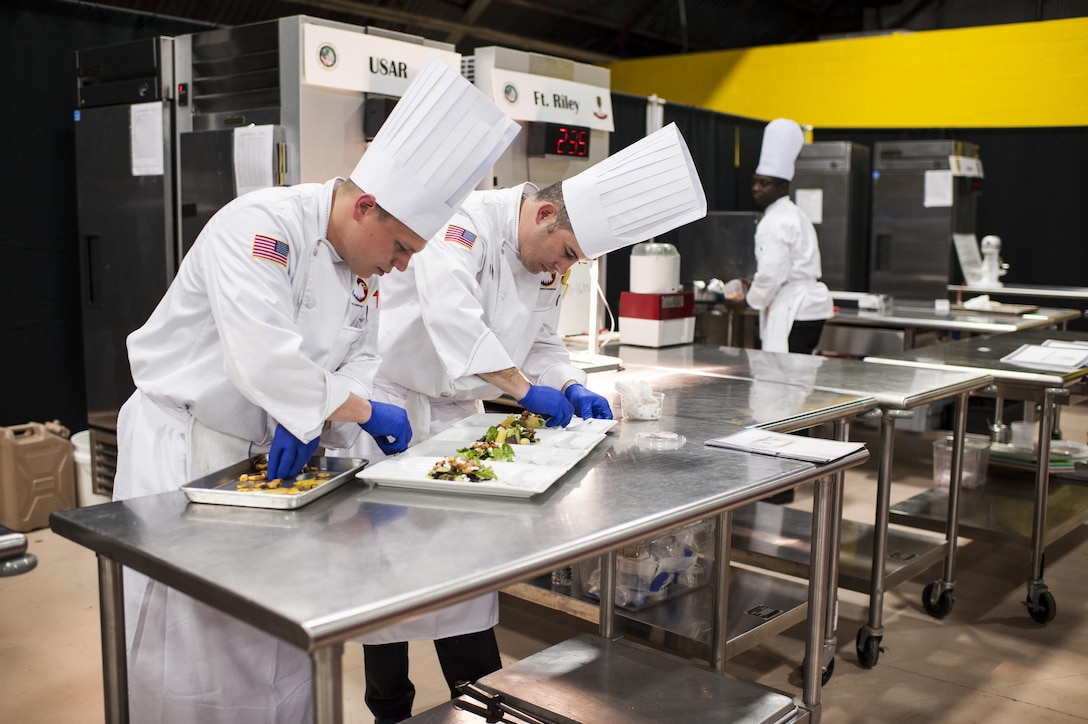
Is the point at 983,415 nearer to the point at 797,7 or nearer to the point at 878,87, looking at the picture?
the point at 878,87

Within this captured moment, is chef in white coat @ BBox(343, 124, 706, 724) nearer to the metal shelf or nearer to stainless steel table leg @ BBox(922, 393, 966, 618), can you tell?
the metal shelf

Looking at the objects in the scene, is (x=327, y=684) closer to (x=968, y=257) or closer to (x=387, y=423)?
(x=387, y=423)

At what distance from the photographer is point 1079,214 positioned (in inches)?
293

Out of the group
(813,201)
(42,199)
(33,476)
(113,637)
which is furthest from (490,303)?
(813,201)

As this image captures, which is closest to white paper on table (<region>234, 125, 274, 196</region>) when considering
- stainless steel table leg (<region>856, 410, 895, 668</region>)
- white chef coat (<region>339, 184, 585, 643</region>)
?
white chef coat (<region>339, 184, 585, 643</region>)

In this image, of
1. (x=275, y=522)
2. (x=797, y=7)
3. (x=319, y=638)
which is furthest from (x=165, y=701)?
(x=797, y=7)

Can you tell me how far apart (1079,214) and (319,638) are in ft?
25.6

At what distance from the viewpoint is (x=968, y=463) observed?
3877 mm

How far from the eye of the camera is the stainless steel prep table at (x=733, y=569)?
249cm

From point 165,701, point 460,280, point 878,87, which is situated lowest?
point 165,701

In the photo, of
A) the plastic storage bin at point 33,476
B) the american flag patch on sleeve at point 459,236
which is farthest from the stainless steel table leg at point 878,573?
the plastic storage bin at point 33,476

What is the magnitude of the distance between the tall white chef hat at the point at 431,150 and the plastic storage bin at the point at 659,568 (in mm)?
1213

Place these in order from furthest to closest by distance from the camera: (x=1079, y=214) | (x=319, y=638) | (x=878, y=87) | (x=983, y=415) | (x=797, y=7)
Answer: (x=797, y=7) < (x=878, y=87) < (x=1079, y=214) < (x=983, y=415) < (x=319, y=638)

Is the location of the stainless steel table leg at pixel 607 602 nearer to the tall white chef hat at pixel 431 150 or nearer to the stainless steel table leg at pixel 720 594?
the stainless steel table leg at pixel 720 594
